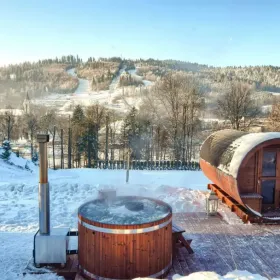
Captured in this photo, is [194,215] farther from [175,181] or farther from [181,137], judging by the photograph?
[181,137]

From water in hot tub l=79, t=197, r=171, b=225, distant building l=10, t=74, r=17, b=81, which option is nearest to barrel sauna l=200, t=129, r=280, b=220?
water in hot tub l=79, t=197, r=171, b=225

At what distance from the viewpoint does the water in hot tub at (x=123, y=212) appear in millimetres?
5277

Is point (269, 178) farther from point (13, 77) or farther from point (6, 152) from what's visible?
point (13, 77)

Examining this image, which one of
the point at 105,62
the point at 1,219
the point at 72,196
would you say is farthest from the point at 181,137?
the point at 105,62

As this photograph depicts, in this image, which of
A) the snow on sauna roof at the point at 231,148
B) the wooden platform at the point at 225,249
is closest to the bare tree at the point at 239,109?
the snow on sauna roof at the point at 231,148

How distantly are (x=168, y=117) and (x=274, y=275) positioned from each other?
80.7 feet

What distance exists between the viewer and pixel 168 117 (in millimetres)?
29406

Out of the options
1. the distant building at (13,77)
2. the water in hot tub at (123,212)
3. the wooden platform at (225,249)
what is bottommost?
the wooden platform at (225,249)

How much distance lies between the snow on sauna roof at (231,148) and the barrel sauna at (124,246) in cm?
295

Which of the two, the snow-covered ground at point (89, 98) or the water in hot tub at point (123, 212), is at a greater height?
the snow-covered ground at point (89, 98)

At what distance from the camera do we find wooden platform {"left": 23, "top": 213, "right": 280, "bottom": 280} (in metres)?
5.48

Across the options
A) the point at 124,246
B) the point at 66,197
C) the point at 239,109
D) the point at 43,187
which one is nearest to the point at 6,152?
the point at 66,197

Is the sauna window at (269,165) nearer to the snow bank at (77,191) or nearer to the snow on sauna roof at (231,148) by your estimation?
the snow on sauna roof at (231,148)

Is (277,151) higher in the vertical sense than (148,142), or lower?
higher
